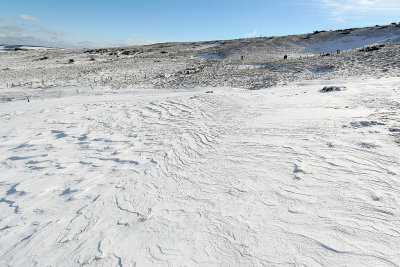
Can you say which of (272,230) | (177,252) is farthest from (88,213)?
(272,230)

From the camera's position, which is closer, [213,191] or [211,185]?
[213,191]

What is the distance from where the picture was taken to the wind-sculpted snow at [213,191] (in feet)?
10.1

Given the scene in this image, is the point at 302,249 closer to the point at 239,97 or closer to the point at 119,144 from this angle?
the point at 119,144

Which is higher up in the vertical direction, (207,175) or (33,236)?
(207,175)

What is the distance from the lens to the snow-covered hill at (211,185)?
3109mm

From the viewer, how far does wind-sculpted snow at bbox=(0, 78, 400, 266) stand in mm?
3090

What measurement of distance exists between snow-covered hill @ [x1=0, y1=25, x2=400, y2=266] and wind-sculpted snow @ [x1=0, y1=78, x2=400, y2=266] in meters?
0.02

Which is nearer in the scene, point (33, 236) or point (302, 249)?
point (302, 249)

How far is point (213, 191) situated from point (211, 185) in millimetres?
226

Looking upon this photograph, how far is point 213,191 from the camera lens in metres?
4.38

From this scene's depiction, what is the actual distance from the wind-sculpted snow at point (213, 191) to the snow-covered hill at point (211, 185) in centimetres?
2

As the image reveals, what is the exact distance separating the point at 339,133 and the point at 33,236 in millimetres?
6923

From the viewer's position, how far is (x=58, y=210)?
14.2ft

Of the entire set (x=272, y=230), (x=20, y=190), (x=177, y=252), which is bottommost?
(x=20, y=190)
